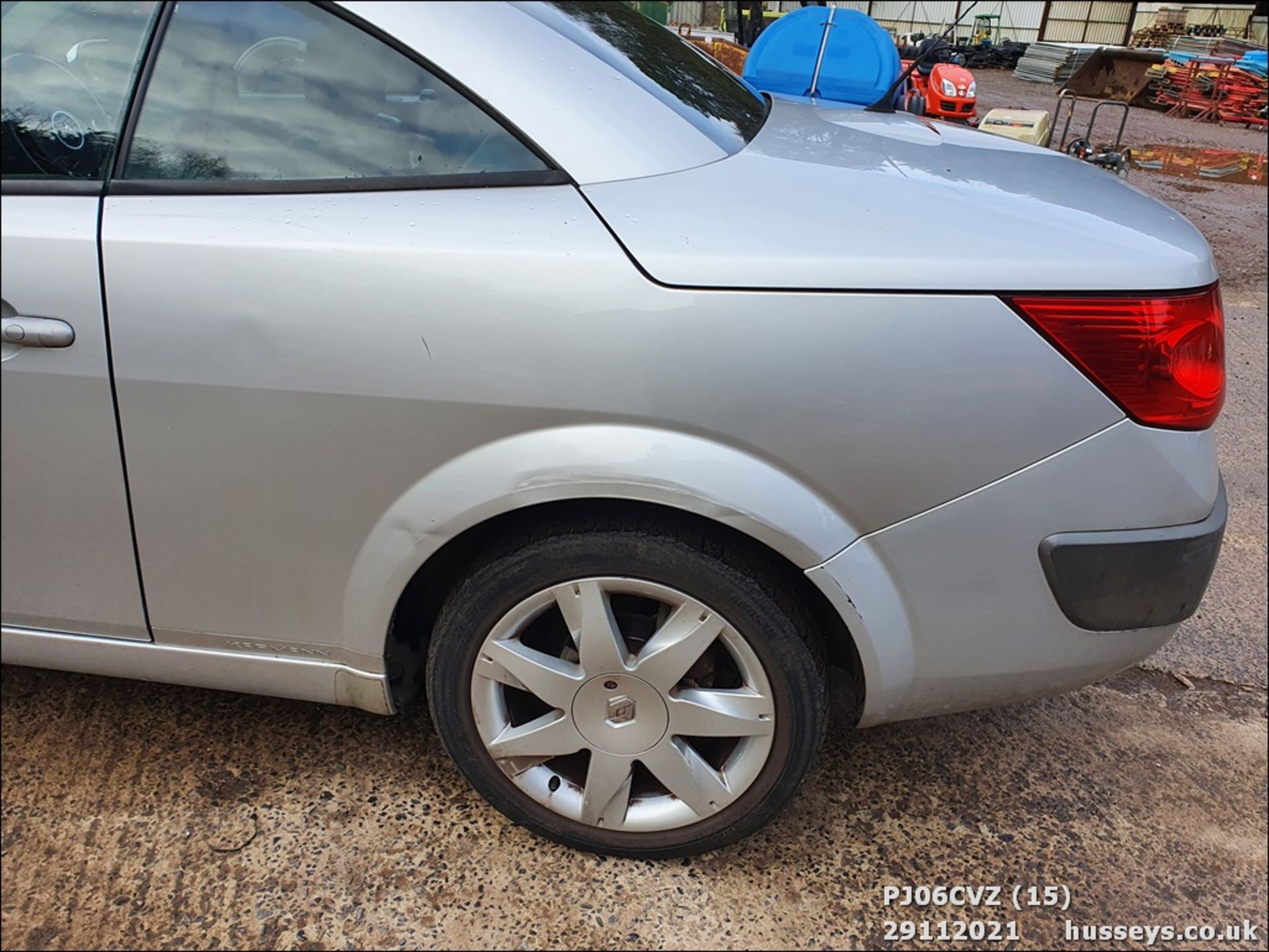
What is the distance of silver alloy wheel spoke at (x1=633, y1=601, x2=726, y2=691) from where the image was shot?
5.17 feet

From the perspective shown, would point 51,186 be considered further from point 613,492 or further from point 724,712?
point 724,712

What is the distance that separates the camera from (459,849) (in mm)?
1839

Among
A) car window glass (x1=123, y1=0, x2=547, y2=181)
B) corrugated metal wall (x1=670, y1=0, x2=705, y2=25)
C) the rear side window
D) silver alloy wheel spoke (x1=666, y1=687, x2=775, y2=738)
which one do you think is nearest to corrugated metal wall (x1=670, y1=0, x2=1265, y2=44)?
corrugated metal wall (x1=670, y1=0, x2=705, y2=25)

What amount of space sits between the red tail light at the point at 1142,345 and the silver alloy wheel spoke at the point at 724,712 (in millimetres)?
780

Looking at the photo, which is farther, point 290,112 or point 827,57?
point 827,57

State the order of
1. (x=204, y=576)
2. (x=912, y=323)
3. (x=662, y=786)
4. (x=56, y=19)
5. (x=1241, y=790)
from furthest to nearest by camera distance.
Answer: (x=1241, y=790), (x=662, y=786), (x=204, y=576), (x=56, y=19), (x=912, y=323)

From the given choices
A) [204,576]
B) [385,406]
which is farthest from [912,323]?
[204,576]

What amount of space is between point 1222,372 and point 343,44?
155 centimetres

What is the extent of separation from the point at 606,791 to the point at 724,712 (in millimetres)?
298

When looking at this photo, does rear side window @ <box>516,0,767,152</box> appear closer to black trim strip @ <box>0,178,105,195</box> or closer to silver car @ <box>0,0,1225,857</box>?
silver car @ <box>0,0,1225,857</box>

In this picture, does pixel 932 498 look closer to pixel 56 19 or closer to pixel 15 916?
pixel 56 19

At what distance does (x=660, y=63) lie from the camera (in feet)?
5.94

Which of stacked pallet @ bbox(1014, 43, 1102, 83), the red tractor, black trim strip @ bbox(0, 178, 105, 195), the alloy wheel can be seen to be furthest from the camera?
the red tractor

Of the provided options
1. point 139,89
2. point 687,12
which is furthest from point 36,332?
Answer: point 687,12
